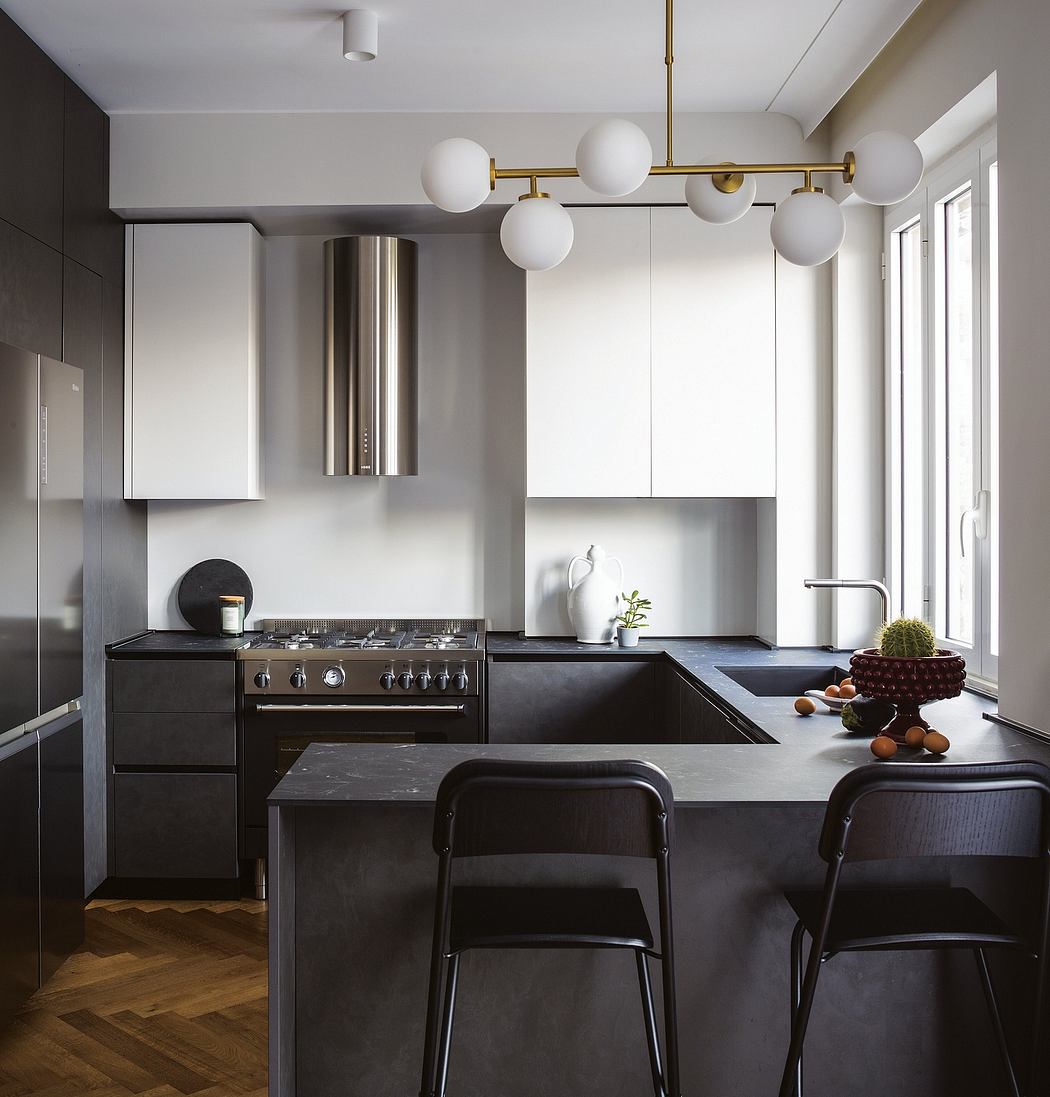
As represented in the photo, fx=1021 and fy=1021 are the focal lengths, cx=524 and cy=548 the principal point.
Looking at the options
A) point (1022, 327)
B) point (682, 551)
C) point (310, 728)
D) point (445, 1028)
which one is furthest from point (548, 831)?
point (682, 551)

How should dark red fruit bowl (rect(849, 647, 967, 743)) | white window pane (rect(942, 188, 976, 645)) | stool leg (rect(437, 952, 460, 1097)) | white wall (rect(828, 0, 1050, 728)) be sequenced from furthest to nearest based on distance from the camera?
white window pane (rect(942, 188, 976, 645)) → white wall (rect(828, 0, 1050, 728)) → dark red fruit bowl (rect(849, 647, 967, 743)) → stool leg (rect(437, 952, 460, 1097))

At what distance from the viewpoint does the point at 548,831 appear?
1.57 metres

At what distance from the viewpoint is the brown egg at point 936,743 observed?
6.57 ft

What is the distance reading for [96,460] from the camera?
355 centimetres

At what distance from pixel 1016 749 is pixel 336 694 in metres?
2.25

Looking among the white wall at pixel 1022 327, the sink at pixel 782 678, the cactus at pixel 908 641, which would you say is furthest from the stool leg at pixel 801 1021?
the sink at pixel 782 678

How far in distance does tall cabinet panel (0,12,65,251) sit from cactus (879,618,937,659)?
261cm

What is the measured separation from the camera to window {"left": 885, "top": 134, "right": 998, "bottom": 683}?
9.12ft

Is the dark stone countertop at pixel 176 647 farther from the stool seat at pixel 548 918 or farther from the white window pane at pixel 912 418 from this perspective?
the white window pane at pixel 912 418

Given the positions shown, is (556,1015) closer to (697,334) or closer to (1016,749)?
(1016,749)

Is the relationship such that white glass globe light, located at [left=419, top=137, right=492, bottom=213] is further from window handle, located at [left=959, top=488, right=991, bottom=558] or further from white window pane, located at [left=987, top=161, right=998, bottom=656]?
window handle, located at [left=959, top=488, right=991, bottom=558]

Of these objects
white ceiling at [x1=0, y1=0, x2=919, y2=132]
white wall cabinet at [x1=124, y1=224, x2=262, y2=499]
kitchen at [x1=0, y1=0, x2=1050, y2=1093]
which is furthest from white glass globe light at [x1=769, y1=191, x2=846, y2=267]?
white wall cabinet at [x1=124, y1=224, x2=262, y2=499]

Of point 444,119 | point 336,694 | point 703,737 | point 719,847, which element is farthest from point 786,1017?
point 444,119

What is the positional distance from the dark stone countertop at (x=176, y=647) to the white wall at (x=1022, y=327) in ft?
8.19
